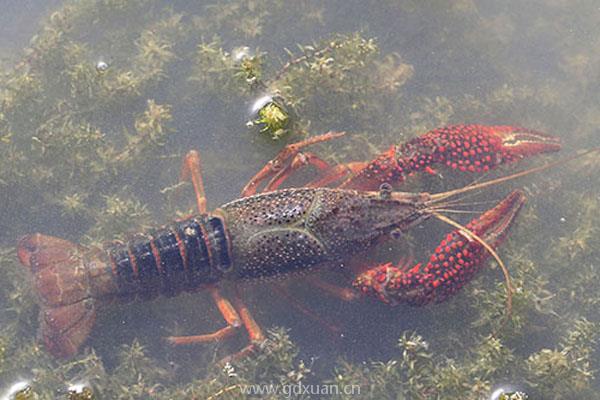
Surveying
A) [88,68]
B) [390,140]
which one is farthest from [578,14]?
[88,68]

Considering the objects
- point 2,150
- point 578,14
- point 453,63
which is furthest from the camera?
point 578,14

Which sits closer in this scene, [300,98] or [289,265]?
[289,265]

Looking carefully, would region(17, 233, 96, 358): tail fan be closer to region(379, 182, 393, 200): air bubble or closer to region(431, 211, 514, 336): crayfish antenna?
region(379, 182, 393, 200): air bubble

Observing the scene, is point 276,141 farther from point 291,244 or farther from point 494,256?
point 494,256

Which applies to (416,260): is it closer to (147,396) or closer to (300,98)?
(300,98)

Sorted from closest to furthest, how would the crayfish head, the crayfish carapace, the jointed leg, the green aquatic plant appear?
the green aquatic plant < the crayfish carapace < the crayfish head < the jointed leg

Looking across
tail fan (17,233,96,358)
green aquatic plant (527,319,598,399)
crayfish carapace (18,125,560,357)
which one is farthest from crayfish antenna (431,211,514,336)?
tail fan (17,233,96,358)

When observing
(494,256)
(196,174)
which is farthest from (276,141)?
(494,256)
